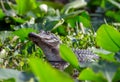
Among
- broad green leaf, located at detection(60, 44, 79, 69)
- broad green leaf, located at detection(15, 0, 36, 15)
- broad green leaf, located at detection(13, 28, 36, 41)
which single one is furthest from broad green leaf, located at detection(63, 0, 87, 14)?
broad green leaf, located at detection(60, 44, 79, 69)

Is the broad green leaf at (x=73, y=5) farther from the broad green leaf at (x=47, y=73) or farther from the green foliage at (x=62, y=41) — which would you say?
the broad green leaf at (x=47, y=73)

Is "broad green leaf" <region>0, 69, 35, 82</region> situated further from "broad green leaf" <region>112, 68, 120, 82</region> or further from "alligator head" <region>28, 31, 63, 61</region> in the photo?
"alligator head" <region>28, 31, 63, 61</region>

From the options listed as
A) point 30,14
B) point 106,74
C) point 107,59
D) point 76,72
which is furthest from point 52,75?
point 30,14

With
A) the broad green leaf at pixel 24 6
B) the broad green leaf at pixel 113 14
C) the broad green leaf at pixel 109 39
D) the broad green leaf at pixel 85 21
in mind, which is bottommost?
the broad green leaf at pixel 109 39

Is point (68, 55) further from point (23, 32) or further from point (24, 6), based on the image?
point (24, 6)

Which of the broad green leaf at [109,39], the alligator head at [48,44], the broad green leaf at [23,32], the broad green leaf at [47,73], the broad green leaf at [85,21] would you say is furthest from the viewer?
the broad green leaf at [85,21]

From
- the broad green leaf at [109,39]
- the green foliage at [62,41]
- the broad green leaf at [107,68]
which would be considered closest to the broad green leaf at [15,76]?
the green foliage at [62,41]
